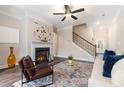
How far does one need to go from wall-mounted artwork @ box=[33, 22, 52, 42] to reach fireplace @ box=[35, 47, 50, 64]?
21.6 inches

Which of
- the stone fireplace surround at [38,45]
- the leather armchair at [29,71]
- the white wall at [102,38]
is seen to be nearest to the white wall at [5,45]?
the stone fireplace surround at [38,45]

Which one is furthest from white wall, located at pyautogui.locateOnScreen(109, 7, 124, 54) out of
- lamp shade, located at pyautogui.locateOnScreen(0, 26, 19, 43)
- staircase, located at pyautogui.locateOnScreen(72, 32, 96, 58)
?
lamp shade, located at pyautogui.locateOnScreen(0, 26, 19, 43)

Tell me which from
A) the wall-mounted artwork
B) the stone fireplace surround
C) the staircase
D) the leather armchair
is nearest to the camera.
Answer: the leather armchair

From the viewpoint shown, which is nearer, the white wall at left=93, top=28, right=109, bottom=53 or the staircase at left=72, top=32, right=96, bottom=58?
the staircase at left=72, top=32, right=96, bottom=58

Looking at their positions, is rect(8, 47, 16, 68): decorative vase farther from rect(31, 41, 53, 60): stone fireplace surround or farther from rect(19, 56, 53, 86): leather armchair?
rect(19, 56, 53, 86): leather armchair

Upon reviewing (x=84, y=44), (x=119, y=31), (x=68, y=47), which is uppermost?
(x=119, y=31)

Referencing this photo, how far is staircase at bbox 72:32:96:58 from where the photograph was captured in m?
8.18

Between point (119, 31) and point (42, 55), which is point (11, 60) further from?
point (119, 31)

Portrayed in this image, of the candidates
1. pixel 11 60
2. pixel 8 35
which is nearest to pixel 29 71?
pixel 11 60

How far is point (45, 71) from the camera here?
3.03 m

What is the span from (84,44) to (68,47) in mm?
1214

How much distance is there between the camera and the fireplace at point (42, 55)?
234 inches

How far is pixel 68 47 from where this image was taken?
8.59 meters

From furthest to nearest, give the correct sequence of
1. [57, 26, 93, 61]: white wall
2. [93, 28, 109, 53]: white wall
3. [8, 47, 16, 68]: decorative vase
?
[93, 28, 109, 53]: white wall < [57, 26, 93, 61]: white wall < [8, 47, 16, 68]: decorative vase
